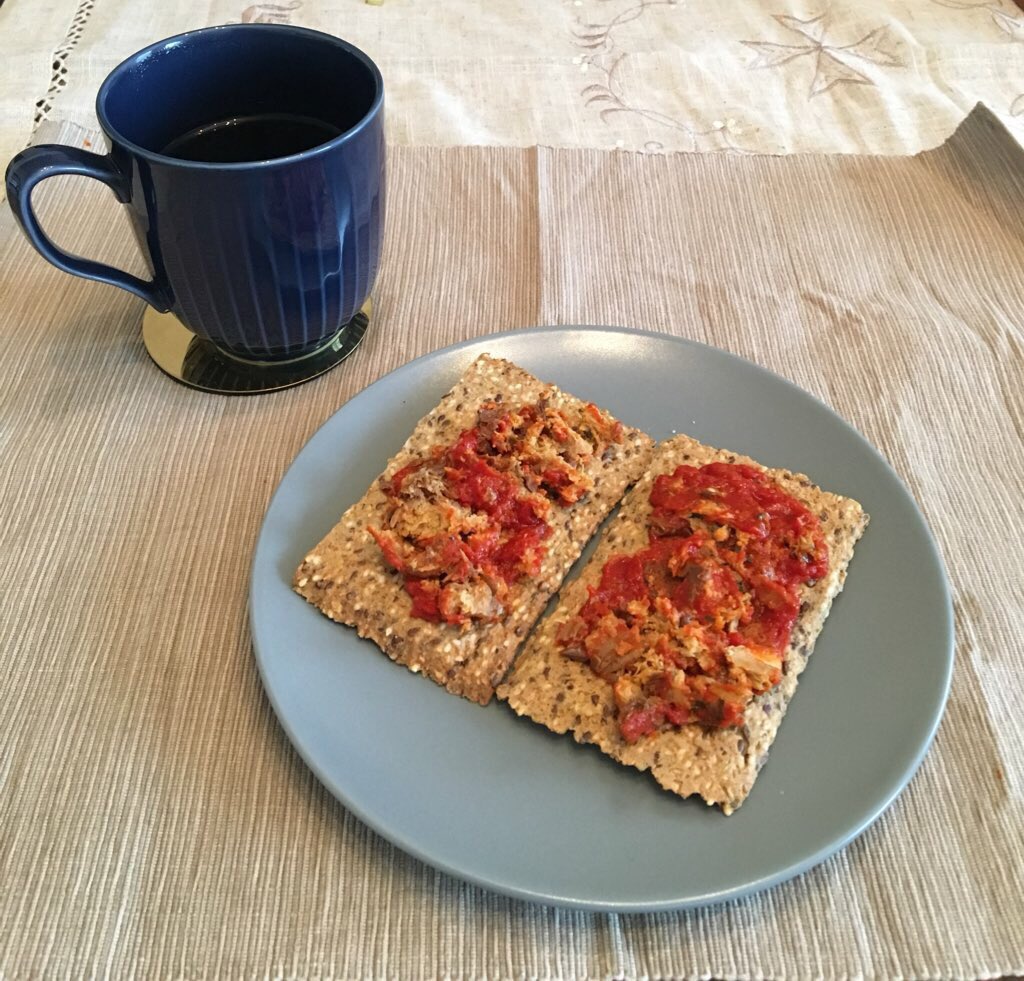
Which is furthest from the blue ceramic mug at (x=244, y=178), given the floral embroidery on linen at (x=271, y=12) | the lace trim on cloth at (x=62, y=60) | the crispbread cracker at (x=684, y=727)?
the floral embroidery on linen at (x=271, y=12)

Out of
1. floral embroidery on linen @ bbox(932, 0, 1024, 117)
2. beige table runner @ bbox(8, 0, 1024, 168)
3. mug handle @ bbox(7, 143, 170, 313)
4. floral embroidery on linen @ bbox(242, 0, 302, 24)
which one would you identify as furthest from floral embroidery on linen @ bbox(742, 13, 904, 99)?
mug handle @ bbox(7, 143, 170, 313)

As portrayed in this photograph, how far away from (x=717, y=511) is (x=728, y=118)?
4.21ft

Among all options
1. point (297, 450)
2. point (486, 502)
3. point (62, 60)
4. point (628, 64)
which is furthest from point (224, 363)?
point (628, 64)

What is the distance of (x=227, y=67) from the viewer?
4.15ft

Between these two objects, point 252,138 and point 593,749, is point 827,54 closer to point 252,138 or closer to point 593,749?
point 252,138

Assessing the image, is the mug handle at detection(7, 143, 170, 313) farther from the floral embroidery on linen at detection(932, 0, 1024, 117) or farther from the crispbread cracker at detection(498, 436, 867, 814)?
the floral embroidery on linen at detection(932, 0, 1024, 117)

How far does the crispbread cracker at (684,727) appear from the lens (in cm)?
90

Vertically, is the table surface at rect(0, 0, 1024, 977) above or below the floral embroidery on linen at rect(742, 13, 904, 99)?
below

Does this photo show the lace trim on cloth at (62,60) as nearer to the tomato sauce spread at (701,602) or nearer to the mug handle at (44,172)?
the mug handle at (44,172)

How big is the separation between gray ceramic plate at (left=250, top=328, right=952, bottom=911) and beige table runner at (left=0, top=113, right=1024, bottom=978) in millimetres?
87

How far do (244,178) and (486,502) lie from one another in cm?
50

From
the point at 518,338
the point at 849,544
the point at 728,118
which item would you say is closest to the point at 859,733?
the point at 849,544

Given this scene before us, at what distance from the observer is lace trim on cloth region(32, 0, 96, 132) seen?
1896mm

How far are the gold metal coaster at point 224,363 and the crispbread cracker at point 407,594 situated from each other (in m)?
0.31
